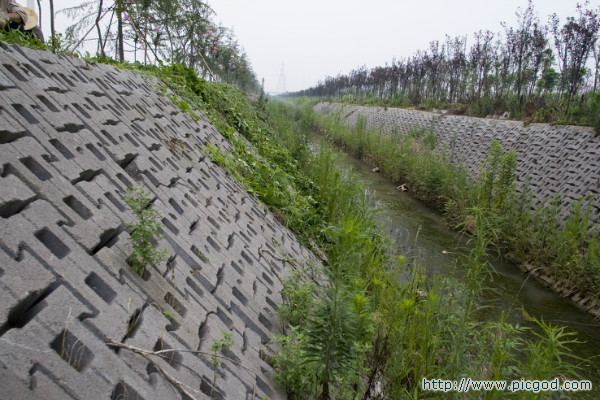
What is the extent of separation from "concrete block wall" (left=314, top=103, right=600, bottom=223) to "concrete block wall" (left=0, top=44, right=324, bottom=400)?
22.1 ft

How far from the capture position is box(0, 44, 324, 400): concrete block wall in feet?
4.08

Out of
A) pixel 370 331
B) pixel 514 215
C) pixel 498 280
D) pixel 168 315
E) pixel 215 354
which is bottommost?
pixel 498 280

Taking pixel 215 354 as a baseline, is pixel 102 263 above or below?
above

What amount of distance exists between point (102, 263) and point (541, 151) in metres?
9.65

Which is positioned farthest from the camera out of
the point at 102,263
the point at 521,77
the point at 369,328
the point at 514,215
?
the point at 521,77

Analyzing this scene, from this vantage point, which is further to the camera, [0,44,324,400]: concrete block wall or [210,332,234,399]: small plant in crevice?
[210,332,234,399]: small plant in crevice

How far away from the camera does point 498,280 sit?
644cm

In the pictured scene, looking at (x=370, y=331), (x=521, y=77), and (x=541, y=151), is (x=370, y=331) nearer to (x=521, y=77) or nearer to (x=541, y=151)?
(x=541, y=151)

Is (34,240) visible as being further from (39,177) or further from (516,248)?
(516,248)

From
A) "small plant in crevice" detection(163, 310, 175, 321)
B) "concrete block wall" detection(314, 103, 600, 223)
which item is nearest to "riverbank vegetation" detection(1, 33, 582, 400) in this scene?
"small plant in crevice" detection(163, 310, 175, 321)

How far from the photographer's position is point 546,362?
2.09 meters

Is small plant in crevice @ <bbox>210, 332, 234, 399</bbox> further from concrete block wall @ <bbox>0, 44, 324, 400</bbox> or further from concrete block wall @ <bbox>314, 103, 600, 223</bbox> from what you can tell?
concrete block wall @ <bbox>314, 103, 600, 223</bbox>

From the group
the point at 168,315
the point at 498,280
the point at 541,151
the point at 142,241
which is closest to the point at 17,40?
the point at 142,241

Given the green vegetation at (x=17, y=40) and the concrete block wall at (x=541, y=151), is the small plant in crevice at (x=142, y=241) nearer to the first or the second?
the green vegetation at (x=17, y=40)
